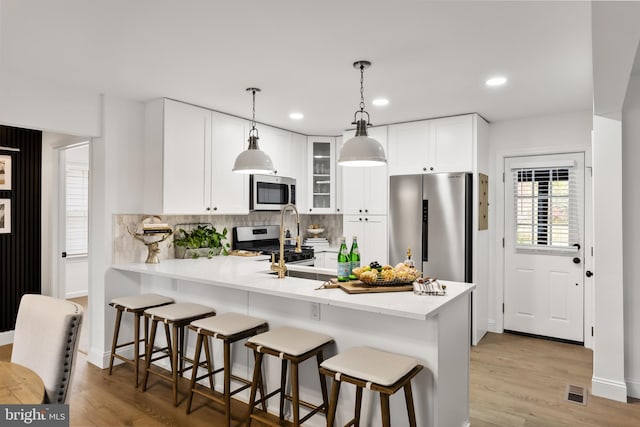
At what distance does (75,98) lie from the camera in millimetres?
3398

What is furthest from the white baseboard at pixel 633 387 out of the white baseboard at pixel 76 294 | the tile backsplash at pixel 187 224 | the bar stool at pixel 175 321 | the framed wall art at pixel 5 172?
the white baseboard at pixel 76 294

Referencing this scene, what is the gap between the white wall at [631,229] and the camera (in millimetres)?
2998

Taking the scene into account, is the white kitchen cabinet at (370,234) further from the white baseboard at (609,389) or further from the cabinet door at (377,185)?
the white baseboard at (609,389)

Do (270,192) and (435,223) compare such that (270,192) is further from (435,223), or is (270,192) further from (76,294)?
(76,294)

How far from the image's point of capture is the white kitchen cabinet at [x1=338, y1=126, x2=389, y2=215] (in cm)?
474

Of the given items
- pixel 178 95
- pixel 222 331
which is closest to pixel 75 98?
pixel 178 95

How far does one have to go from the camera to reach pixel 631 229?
3.03 m

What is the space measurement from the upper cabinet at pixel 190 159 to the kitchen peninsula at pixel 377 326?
38.8 inches

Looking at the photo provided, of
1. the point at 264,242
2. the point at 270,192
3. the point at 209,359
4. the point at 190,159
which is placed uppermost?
the point at 190,159

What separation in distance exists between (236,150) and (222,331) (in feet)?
7.65

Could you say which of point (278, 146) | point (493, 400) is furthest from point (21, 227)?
point (493, 400)

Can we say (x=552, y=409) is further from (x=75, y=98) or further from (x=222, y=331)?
(x=75, y=98)

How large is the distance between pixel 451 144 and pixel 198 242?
2.87 meters

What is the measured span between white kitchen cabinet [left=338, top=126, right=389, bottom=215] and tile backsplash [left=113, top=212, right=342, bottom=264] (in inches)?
33.8
